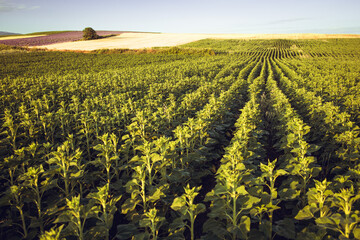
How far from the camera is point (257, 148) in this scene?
5.52 m

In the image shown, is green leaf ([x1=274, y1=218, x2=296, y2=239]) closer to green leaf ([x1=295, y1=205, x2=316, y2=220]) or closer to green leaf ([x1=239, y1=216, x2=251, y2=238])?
green leaf ([x1=295, y1=205, x2=316, y2=220])

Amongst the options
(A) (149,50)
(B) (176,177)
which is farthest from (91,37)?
(B) (176,177)

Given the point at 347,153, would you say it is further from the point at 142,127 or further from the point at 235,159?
the point at 142,127

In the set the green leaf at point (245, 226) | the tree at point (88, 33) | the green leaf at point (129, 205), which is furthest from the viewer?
the tree at point (88, 33)

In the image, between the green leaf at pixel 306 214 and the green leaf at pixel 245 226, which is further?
the green leaf at pixel 306 214

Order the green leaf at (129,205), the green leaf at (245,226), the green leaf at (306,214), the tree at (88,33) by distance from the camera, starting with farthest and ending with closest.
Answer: the tree at (88,33) → the green leaf at (129,205) → the green leaf at (306,214) → the green leaf at (245,226)

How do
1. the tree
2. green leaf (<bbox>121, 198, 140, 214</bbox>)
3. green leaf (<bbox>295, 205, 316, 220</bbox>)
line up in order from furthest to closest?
the tree → green leaf (<bbox>121, 198, 140, 214</bbox>) → green leaf (<bbox>295, 205, 316, 220</bbox>)

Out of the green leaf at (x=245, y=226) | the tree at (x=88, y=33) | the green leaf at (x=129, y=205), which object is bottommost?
the green leaf at (x=129, y=205)

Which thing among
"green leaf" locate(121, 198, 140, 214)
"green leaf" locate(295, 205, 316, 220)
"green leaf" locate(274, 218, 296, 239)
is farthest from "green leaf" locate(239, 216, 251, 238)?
"green leaf" locate(121, 198, 140, 214)

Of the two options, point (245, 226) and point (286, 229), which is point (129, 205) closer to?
point (245, 226)

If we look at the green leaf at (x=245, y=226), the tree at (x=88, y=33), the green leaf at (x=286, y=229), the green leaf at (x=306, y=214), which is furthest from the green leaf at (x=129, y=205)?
the tree at (x=88, y=33)

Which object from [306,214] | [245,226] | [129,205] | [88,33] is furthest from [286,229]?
[88,33]

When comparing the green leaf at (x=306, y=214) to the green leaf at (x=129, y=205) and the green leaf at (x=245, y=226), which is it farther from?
the green leaf at (x=129, y=205)

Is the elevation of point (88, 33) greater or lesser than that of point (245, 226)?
greater
